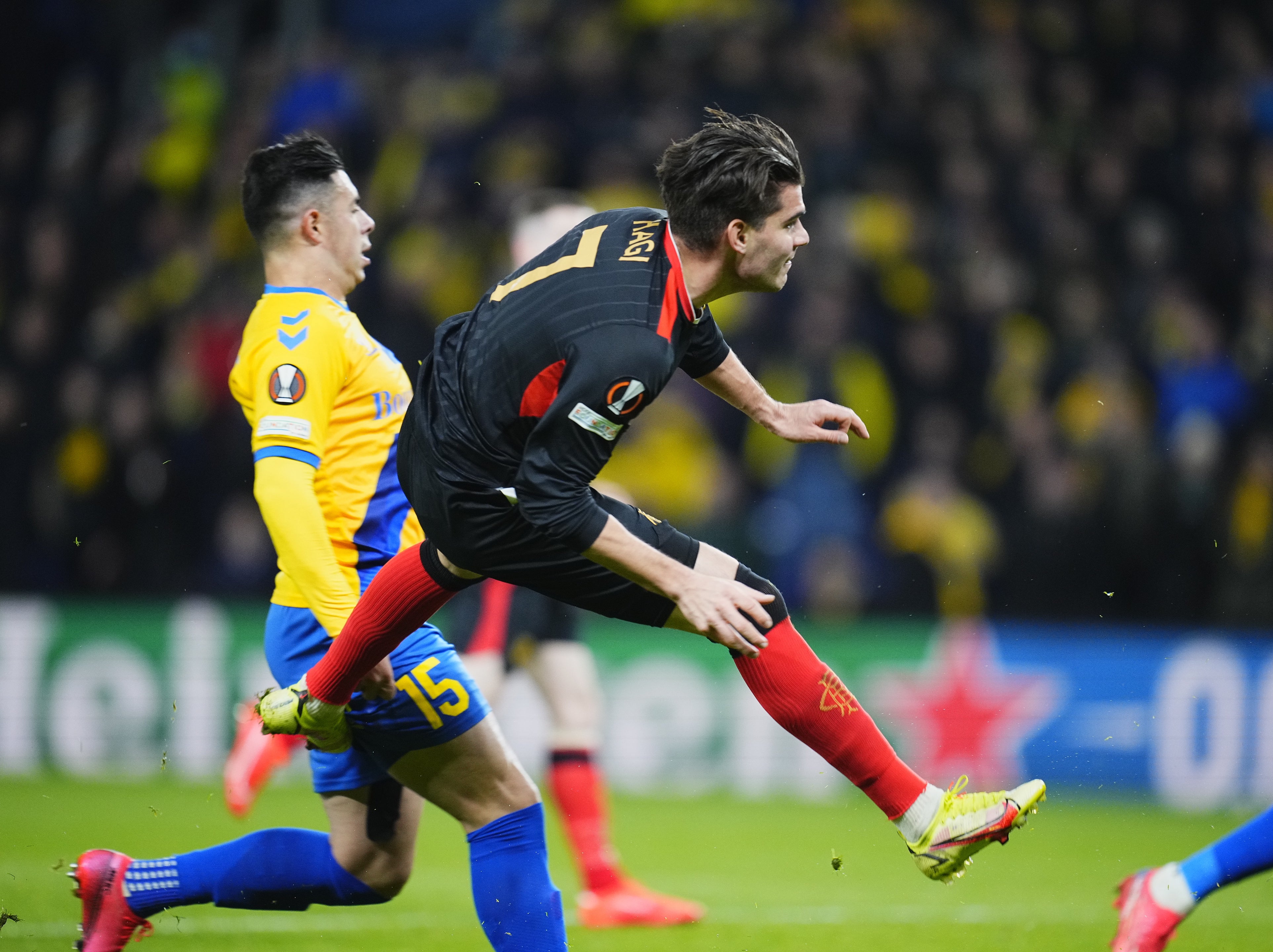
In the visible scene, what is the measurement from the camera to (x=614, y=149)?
12.2 metres

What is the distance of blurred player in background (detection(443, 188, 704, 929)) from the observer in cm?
607

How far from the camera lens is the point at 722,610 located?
11.5ft

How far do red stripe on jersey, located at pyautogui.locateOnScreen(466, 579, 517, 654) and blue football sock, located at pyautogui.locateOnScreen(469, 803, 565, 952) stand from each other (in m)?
2.40

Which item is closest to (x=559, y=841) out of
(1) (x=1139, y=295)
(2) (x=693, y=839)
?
(2) (x=693, y=839)

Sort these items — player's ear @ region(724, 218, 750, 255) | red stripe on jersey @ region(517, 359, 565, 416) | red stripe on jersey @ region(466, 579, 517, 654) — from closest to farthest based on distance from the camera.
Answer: red stripe on jersey @ region(517, 359, 565, 416)
player's ear @ region(724, 218, 750, 255)
red stripe on jersey @ region(466, 579, 517, 654)

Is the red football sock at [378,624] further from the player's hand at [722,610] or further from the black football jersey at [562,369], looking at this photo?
the player's hand at [722,610]

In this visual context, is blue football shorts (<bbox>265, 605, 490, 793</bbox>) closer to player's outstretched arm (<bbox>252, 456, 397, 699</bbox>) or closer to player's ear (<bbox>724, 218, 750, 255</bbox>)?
player's outstretched arm (<bbox>252, 456, 397, 699</bbox>)

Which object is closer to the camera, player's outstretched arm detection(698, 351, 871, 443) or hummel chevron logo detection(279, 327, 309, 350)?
hummel chevron logo detection(279, 327, 309, 350)

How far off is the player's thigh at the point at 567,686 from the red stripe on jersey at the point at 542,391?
114 inches

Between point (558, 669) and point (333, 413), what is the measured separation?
2477 mm

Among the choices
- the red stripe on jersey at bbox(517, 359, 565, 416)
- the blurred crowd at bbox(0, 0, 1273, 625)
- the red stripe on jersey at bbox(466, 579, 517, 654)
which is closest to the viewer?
the red stripe on jersey at bbox(517, 359, 565, 416)

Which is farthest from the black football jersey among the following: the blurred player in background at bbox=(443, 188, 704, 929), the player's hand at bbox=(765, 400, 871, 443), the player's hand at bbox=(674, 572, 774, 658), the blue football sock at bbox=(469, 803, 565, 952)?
the blurred player in background at bbox=(443, 188, 704, 929)

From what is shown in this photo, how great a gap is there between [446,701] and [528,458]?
86 centimetres

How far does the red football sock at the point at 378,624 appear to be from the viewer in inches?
152
